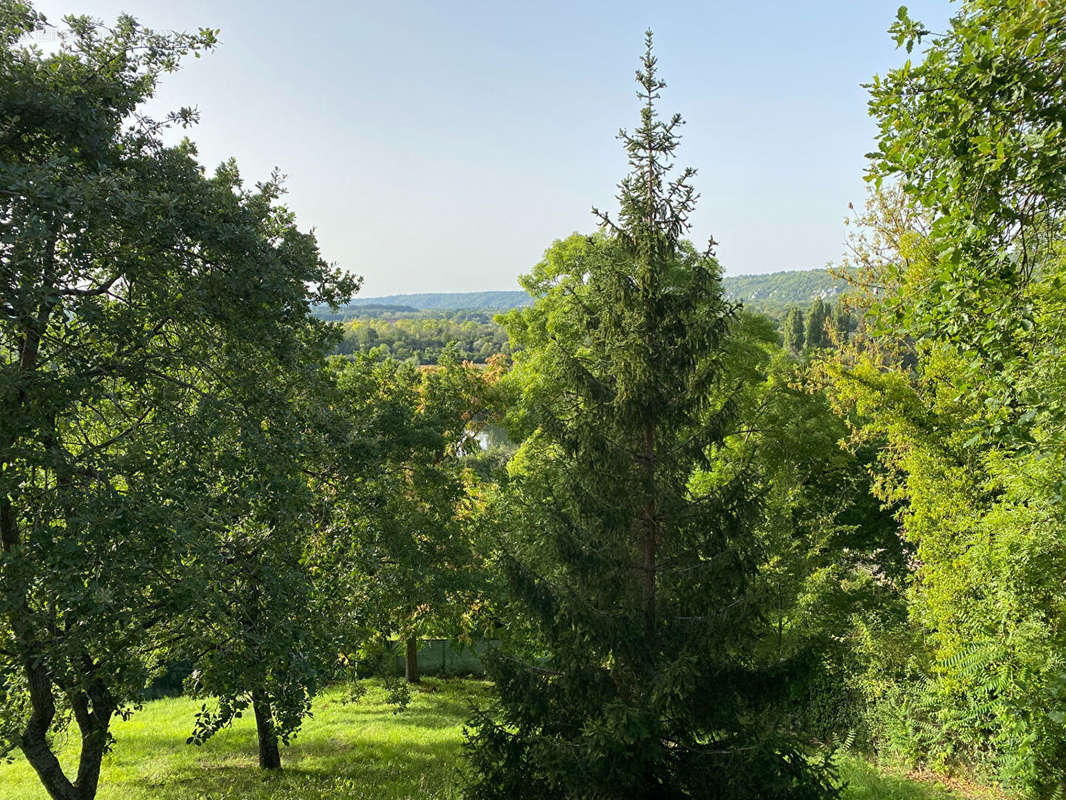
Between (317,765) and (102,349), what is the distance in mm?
8603

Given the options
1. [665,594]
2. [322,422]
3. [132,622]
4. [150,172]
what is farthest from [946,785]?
[150,172]

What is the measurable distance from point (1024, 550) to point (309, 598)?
9.28 metres

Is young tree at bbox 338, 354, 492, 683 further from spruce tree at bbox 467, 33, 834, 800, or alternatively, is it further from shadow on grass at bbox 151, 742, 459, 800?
spruce tree at bbox 467, 33, 834, 800

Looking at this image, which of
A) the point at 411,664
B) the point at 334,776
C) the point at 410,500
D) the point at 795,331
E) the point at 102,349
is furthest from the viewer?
the point at 795,331

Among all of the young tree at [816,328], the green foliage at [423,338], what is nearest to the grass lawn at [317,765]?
the green foliage at [423,338]

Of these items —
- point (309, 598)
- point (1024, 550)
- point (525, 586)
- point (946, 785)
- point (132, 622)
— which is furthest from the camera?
point (946, 785)

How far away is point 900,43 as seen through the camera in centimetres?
523

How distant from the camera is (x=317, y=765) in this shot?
11492 millimetres

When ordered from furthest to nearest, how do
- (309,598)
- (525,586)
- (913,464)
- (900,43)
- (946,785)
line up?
1. (913,464)
2. (946,785)
3. (309,598)
4. (525,586)
5. (900,43)

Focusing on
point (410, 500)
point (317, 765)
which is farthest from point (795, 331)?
point (317, 765)

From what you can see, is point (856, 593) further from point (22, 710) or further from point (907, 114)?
point (22, 710)

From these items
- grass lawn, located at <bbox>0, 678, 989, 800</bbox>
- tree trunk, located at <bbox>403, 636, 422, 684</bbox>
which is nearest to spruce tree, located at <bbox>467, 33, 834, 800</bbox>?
grass lawn, located at <bbox>0, 678, 989, 800</bbox>

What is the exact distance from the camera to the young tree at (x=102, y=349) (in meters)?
5.35

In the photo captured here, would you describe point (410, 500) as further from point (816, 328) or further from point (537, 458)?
point (816, 328)
